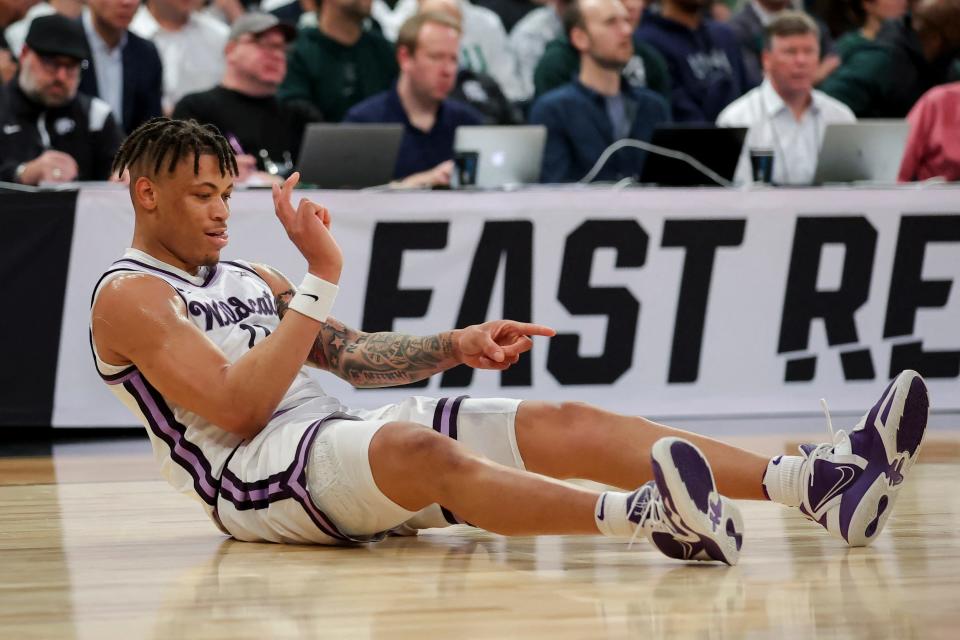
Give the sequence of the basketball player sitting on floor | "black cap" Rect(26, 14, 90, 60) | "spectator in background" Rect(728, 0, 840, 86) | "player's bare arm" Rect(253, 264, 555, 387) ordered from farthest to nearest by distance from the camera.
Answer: "spectator in background" Rect(728, 0, 840, 86) < "black cap" Rect(26, 14, 90, 60) < "player's bare arm" Rect(253, 264, 555, 387) < the basketball player sitting on floor

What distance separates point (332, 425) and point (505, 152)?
3.34m

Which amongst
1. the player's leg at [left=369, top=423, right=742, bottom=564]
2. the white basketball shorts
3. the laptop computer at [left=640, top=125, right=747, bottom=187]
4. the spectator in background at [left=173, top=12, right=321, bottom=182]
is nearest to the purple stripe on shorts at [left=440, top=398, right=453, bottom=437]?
the white basketball shorts

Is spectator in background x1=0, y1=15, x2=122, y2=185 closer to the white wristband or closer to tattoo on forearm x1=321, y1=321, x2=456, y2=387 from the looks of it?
tattoo on forearm x1=321, y1=321, x2=456, y2=387

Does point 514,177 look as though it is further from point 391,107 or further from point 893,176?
point 893,176

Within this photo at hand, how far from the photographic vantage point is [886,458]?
11.3 ft

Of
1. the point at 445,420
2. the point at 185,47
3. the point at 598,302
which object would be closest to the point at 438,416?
the point at 445,420

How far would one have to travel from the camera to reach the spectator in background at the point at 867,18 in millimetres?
9570

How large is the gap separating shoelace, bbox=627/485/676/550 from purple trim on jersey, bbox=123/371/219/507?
1.14 metres

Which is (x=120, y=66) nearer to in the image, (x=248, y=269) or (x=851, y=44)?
(x=248, y=269)

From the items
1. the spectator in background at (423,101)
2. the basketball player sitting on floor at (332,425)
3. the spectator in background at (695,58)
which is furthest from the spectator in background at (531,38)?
the basketball player sitting on floor at (332,425)

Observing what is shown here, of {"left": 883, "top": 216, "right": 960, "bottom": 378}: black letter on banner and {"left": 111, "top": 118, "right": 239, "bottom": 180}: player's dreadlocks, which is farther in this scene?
{"left": 883, "top": 216, "right": 960, "bottom": 378}: black letter on banner

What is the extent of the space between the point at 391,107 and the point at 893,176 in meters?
2.55

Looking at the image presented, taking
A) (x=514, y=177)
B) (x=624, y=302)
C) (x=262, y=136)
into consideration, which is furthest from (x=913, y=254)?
(x=262, y=136)

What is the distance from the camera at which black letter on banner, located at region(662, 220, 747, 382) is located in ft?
21.4
